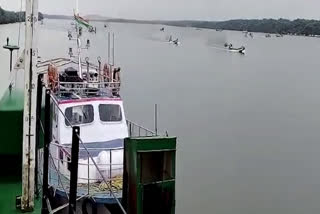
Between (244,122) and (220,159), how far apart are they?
21.6 feet

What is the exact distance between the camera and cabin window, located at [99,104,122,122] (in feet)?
36.9

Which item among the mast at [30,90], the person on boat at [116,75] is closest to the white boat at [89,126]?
the person on boat at [116,75]

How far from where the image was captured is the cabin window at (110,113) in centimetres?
1125

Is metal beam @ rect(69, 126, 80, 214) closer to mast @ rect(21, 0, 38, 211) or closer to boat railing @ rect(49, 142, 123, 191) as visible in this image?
mast @ rect(21, 0, 38, 211)

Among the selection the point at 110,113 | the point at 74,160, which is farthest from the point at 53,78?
the point at 74,160

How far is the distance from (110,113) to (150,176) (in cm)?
571

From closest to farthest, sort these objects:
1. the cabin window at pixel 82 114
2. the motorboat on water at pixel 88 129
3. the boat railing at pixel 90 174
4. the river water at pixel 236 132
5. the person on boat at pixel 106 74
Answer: the boat railing at pixel 90 174, the motorboat on water at pixel 88 129, the cabin window at pixel 82 114, the person on boat at pixel 106 74, the river water at pixel 236 132

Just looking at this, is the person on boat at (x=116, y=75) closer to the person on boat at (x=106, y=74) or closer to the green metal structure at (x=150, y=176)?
→ the person on boat at (x=106, y=74)

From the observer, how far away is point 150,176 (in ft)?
19.0

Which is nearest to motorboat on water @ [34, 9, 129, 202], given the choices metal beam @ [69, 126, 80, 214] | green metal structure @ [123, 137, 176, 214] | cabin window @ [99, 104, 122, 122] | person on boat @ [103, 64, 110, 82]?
cabin window @ [99, 104, 122, 122]

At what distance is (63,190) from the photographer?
371 inches

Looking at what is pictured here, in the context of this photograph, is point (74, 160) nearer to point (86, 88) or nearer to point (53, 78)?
point (86, 88)

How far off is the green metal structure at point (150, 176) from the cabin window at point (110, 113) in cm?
538

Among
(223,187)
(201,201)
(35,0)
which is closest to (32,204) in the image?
(35,0)
